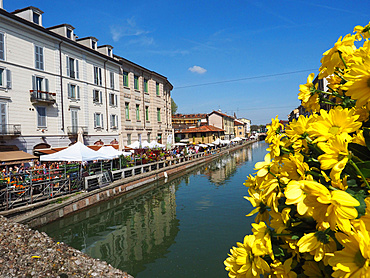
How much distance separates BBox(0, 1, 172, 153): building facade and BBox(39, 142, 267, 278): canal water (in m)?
10.2

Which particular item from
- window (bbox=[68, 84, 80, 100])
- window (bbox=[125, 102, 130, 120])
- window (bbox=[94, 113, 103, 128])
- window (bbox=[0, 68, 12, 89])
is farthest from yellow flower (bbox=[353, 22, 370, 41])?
window (bbox=[125, 102, 130, 120])

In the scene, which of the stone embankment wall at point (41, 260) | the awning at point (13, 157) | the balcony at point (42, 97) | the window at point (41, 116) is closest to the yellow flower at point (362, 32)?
the stone embankment wall at point (41, 260)

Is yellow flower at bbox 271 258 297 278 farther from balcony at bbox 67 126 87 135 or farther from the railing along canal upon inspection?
balcony at bbox 67 126 87 135

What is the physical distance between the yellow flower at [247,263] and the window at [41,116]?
24.5 m

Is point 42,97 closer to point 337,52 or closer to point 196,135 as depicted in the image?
point 337,52

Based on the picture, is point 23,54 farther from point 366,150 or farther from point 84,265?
point 366,150

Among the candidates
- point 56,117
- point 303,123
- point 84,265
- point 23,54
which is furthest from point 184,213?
point 23,54

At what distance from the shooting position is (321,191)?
0.88 m

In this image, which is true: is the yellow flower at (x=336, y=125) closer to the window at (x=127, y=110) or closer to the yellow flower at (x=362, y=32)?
the yellow flower at (x=362, y=32)

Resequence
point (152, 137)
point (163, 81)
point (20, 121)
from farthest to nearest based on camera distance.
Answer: point (163, 81), point (152, 137), point (20, 121)

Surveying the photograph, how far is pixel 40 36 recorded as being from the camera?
22.9 meters

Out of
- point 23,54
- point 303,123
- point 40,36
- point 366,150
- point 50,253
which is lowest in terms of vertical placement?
point 50,253

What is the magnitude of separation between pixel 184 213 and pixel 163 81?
31.0 meters

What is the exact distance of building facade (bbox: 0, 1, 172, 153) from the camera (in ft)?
67.3
